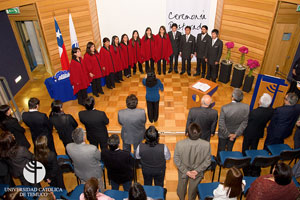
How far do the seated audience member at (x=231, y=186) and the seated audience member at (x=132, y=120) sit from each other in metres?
1.70

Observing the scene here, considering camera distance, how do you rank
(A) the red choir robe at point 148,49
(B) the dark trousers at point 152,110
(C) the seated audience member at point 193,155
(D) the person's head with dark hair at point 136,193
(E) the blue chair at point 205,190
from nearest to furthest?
(D) the person's head with dark hair at point 136,193
(C) the seated audience member at point 193,155
(E) the blue chair at point 205,190
(B) the dark trousers at point 152,110
(A) the red choir robe at point 148,49

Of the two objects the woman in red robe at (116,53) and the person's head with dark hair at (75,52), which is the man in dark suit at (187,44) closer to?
the woman in red robe at (116,53)

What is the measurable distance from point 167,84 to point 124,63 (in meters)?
1.47

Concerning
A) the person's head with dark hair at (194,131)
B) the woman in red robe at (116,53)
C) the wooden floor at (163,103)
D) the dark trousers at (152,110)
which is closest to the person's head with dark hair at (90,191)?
the person's head with dark hair at (194,131)

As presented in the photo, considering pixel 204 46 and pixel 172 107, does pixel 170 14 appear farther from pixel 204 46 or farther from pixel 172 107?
pixel 172 107

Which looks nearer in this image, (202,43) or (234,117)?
(234,117)

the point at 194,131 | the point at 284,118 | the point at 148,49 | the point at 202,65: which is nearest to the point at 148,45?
the point at 148,49

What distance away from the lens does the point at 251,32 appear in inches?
266

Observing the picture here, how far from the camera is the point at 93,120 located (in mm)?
3805

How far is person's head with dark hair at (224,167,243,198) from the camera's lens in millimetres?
2457

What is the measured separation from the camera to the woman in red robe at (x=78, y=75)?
18.8 ft

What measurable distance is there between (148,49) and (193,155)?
4599 millimetres

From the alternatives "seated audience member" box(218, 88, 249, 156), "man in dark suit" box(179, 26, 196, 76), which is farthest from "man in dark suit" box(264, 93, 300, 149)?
"man in dark suit" box(179, 26, 196, 76)

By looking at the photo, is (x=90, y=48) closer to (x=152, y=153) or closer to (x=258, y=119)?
(x=152, y=153)
